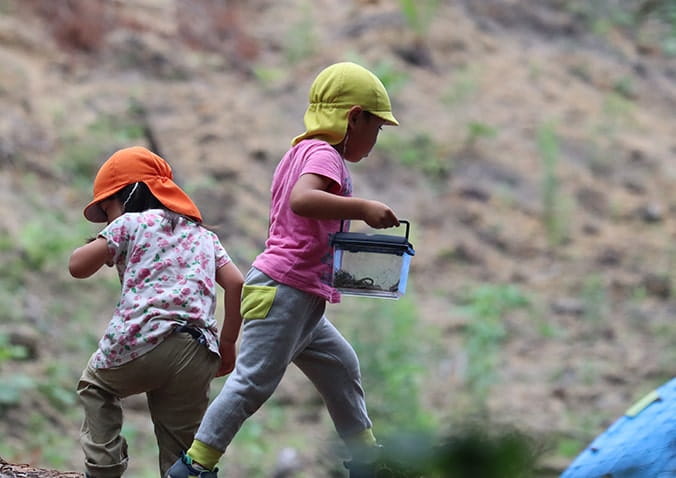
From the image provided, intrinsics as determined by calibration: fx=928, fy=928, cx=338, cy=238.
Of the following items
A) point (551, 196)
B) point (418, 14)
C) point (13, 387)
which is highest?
point (418, 14)

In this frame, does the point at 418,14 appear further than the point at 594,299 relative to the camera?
Yes

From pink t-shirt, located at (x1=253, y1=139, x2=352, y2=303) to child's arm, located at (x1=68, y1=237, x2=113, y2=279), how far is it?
437 millimetres

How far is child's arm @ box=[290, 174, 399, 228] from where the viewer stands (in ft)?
8.06

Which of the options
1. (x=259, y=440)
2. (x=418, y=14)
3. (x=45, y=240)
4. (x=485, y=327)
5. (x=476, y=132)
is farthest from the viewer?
(x=418, y=14)

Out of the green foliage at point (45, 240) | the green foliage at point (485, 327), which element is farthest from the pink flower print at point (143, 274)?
the green foliage at point (485, 327)

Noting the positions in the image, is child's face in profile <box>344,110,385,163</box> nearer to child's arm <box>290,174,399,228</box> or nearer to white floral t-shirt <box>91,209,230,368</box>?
child's arm <box>290,174,399,228</box>

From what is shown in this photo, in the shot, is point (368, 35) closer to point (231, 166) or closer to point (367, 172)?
point (367, 172)

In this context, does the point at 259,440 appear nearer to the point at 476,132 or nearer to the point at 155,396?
the point at 155,396

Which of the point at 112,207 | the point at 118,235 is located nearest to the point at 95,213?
the point at 112,207

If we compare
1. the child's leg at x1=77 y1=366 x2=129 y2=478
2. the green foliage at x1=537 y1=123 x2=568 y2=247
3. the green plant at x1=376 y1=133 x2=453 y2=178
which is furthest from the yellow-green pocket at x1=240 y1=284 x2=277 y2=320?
the green foliage at x1=537 y1=123 x2=568 y2=247

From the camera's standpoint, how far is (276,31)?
10.6m

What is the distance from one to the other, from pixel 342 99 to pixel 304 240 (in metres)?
0.44

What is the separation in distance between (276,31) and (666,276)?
4998 mm

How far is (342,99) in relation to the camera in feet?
9.04
